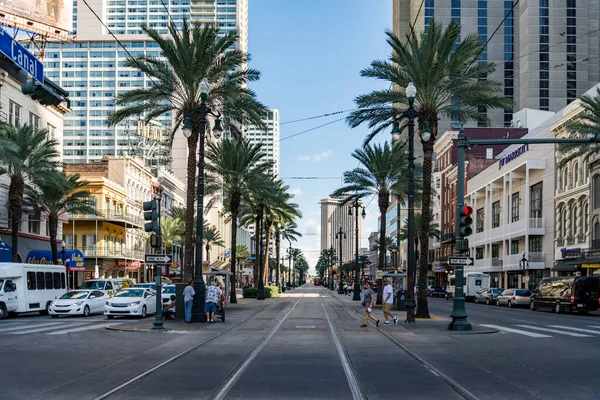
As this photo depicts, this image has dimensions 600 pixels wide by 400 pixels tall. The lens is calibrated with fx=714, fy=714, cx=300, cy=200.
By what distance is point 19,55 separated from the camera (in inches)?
396

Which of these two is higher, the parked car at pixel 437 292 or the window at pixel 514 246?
the window at pixel 514 246

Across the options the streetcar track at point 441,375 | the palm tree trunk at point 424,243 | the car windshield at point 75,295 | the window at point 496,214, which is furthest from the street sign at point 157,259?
the window at point 496,214

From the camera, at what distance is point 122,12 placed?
582 feet

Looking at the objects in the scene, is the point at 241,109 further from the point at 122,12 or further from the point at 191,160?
the point at 122,12

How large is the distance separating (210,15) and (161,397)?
17273 centimetres

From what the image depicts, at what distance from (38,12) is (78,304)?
30738 millimetres

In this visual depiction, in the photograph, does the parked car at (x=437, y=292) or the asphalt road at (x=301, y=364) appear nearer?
the asphalt road at (x=301, y=364)

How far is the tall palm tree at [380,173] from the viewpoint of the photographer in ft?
162

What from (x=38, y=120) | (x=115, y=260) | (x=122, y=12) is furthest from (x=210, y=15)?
(x=38, y=120)

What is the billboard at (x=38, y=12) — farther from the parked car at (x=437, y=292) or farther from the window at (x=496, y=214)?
the window at (x=496, y=214)

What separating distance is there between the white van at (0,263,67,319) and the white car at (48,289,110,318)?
1.42 m

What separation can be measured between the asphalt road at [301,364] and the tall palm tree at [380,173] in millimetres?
25900

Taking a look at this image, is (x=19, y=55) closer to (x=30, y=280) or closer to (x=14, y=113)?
(x=30, y=280)

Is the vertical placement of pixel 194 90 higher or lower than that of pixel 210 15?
lower
